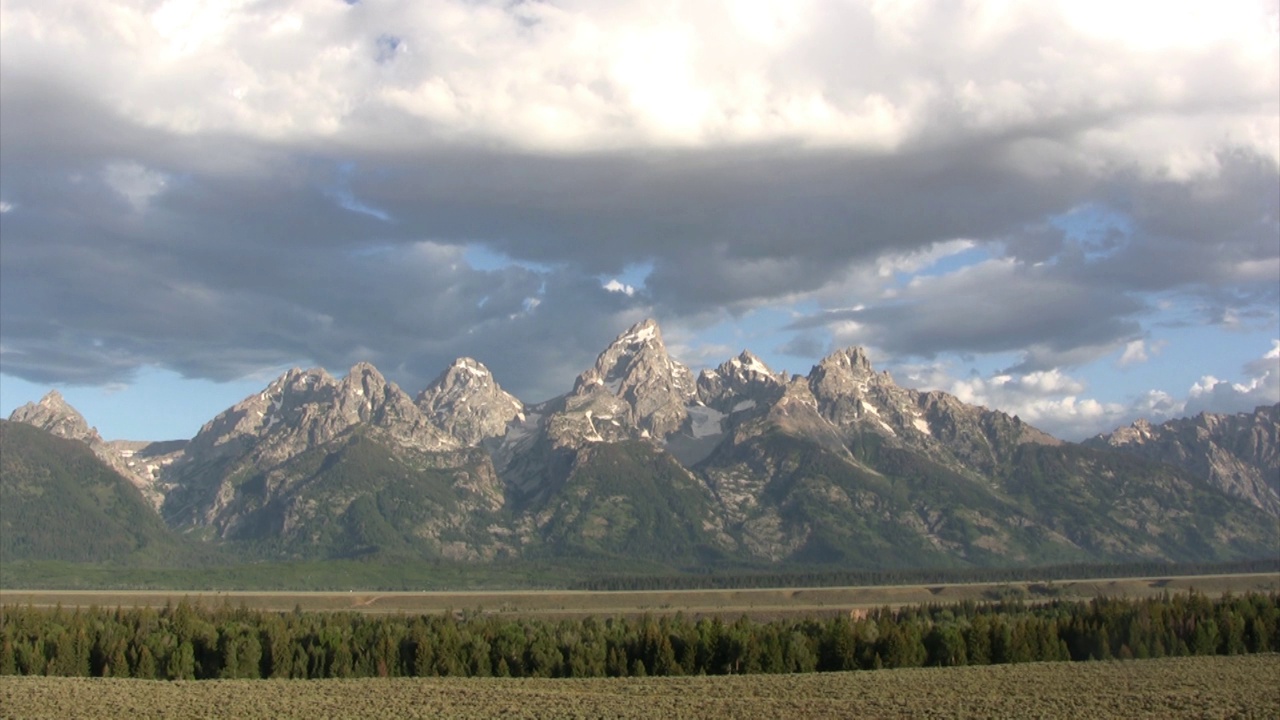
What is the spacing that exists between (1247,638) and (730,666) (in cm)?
6893

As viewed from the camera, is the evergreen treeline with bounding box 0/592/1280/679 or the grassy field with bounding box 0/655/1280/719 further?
the evergreen treeline with bounding box 0/592/1280/679

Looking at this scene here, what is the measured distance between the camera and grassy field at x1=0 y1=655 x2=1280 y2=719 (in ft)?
324

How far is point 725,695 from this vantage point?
372 feet

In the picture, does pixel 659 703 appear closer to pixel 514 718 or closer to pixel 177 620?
pixel 514 718

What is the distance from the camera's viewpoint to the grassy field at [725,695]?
98.9 metres

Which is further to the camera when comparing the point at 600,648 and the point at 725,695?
the point at 600,648

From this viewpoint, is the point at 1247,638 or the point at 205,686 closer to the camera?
the point at 205,686

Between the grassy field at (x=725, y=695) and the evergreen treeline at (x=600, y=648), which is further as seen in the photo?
the evergreen treeline at (x=600, y=648)

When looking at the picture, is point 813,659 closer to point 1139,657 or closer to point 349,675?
point 1139,657

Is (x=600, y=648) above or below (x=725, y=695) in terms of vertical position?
above

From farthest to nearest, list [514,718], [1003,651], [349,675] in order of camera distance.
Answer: [1003,651] < [349,675] < [514,718]

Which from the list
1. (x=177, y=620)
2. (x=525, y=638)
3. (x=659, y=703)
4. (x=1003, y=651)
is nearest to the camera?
(x=659, y=703)

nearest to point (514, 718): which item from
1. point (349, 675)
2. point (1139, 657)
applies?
point (349, 675)

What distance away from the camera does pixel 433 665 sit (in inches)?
5901
